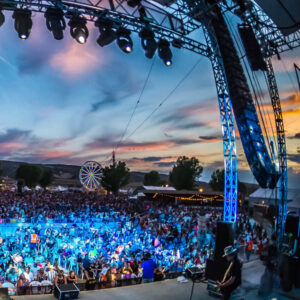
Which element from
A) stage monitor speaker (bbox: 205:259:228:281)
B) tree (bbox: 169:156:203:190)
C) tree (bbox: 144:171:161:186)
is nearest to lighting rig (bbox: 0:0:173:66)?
stage monitor speaker (bbox: 205:259:228:281)

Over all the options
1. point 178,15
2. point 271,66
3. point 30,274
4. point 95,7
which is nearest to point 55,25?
point 95,7

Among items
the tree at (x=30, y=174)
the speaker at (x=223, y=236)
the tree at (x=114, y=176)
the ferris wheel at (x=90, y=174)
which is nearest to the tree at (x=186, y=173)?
the tree at (x=114, y=176)

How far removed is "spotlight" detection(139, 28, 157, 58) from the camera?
838 centimetres

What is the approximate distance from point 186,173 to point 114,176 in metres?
15.9

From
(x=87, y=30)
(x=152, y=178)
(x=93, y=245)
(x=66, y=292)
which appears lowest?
(x=93, y=245)

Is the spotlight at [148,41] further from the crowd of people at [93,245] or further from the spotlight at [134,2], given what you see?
the crowd of people at [93,245]

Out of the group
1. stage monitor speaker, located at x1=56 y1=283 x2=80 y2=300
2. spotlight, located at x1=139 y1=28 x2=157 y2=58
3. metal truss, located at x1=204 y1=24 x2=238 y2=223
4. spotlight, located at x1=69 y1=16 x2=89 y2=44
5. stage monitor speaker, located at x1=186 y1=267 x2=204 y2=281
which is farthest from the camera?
metal truss, located at x1=204 y1=24 x2=238 y2=223

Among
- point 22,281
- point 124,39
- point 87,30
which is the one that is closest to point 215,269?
point 22,281

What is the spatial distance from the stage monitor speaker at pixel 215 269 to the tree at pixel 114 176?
181ft

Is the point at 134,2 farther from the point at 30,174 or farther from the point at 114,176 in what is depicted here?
the point at 30,174

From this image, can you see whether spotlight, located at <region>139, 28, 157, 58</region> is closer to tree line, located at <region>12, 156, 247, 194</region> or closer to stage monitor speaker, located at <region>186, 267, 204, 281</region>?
stage monitor speaker, located at <region>186, 267, 204, 281</region>

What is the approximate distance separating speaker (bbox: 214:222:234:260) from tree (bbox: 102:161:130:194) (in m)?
53.8

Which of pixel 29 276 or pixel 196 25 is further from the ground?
pixel 196 25

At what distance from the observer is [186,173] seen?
67938 millimetres
